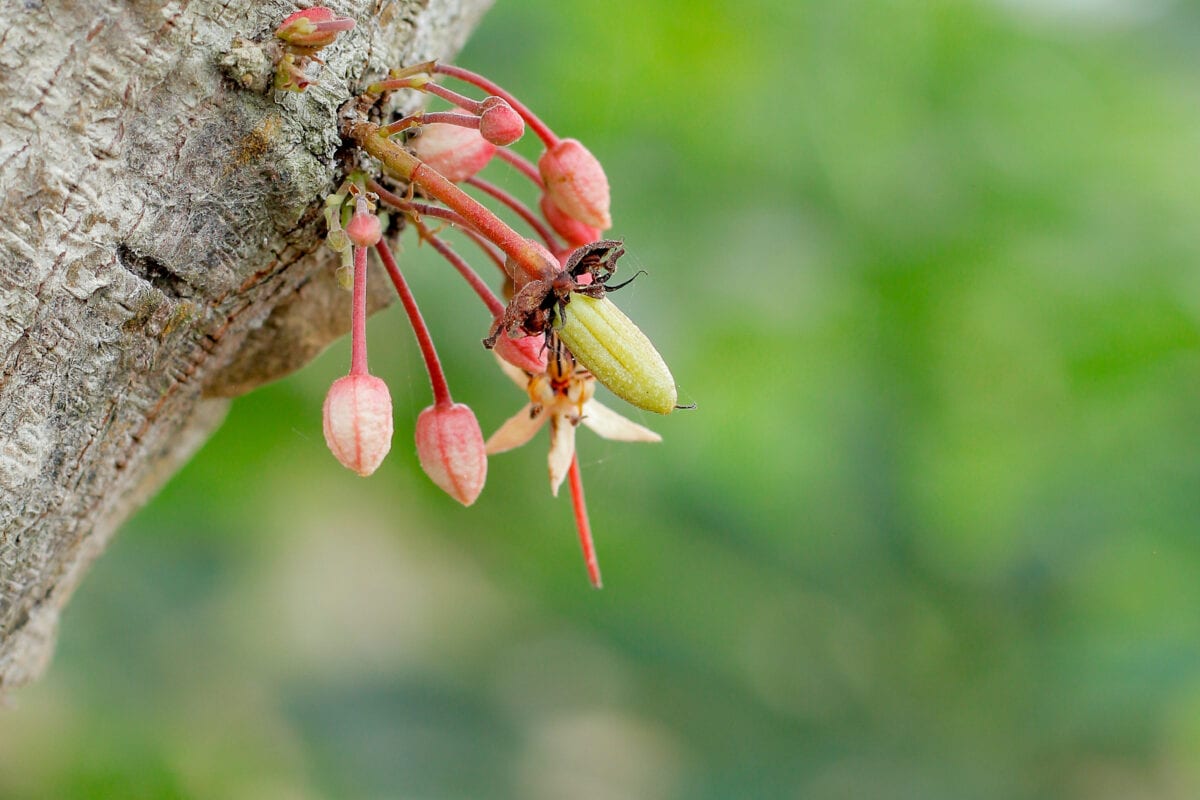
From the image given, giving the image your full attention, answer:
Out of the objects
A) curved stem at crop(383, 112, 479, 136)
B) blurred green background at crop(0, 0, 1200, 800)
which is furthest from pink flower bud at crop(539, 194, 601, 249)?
blurred green background at crop(0, 0, 1200, 800)

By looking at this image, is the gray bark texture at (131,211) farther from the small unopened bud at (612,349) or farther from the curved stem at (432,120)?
the small unopened bud at (612,349)

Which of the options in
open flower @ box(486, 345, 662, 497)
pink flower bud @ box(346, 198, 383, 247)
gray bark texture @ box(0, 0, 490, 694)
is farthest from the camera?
open flower @ box(486, 345, 662, 497)

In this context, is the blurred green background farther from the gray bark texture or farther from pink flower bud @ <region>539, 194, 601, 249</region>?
the gray bark texture

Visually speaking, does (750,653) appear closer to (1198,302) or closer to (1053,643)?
(1053,643)

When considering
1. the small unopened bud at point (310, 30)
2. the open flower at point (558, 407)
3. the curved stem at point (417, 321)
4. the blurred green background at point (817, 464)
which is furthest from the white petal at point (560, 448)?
the blurred green background at point (817, 464)

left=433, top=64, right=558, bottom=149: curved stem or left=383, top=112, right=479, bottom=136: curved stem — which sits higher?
left=433, top=64, right=558, bottom=149: curved stem

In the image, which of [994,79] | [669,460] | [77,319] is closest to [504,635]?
→ [669,460]
